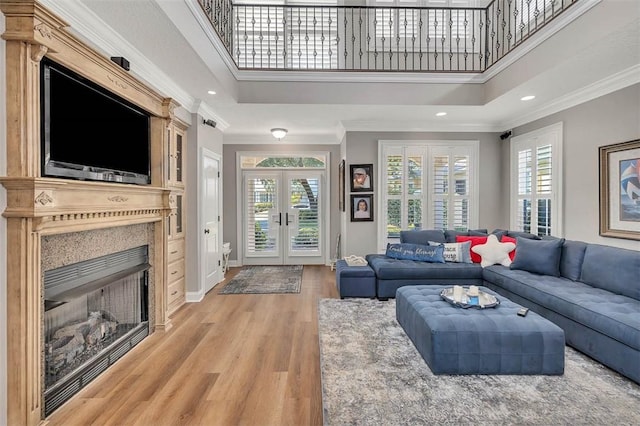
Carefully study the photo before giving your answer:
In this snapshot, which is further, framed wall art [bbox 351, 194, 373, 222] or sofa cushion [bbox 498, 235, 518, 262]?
framed wall art [bbox 351, 194, 373, 222]

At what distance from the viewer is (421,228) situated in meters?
5.54

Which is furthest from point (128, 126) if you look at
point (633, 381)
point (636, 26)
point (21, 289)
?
point (633, 381)

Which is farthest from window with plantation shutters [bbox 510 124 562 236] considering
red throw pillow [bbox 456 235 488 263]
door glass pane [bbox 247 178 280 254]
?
door glass pane [bbox 247 178 280 254]

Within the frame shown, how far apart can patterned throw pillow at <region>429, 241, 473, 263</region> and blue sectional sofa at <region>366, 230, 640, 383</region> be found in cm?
11

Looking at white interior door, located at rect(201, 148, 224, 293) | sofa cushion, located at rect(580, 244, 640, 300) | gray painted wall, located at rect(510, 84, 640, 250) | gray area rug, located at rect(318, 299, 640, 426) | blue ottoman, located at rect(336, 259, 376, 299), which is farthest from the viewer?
white interior door, located at rect(201, 148, 224, 293)

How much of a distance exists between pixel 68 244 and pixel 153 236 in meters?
1.10

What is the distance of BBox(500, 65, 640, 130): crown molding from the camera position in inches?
130

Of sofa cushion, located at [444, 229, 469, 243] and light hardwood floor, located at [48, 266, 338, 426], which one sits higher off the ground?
sofa cushion, located at [444, 229, 469, 243]

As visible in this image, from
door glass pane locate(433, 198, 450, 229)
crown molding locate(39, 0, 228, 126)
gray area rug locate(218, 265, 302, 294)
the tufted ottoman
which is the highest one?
crown molding locate(39, 0, 228, 126)

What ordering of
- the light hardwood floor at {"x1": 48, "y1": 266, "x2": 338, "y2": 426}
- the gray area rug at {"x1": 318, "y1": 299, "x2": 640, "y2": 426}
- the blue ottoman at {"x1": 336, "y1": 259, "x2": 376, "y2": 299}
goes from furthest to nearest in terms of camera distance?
the blue ottoman at {"x1": 336, "y1": 259, "x2": 376, "y2": 299}
the light hardwood floor at {"x1": 48, "y1": 266, "x2": 338, "y2": 426}
the gray area rug at {"x1": 318, "y1": 299, "x2": 640, "y2": 426}

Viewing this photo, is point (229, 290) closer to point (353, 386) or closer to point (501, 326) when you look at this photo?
point (353, 386)

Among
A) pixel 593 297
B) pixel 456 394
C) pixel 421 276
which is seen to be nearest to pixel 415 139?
pixel 421 276

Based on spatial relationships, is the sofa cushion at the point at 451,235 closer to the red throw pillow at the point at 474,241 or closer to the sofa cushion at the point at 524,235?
the red throw pillow at the point at 474,241

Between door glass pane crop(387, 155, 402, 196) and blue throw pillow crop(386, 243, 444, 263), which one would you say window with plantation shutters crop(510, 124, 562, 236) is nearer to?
blue throw pillow crop(386, 243, 444, 263)
